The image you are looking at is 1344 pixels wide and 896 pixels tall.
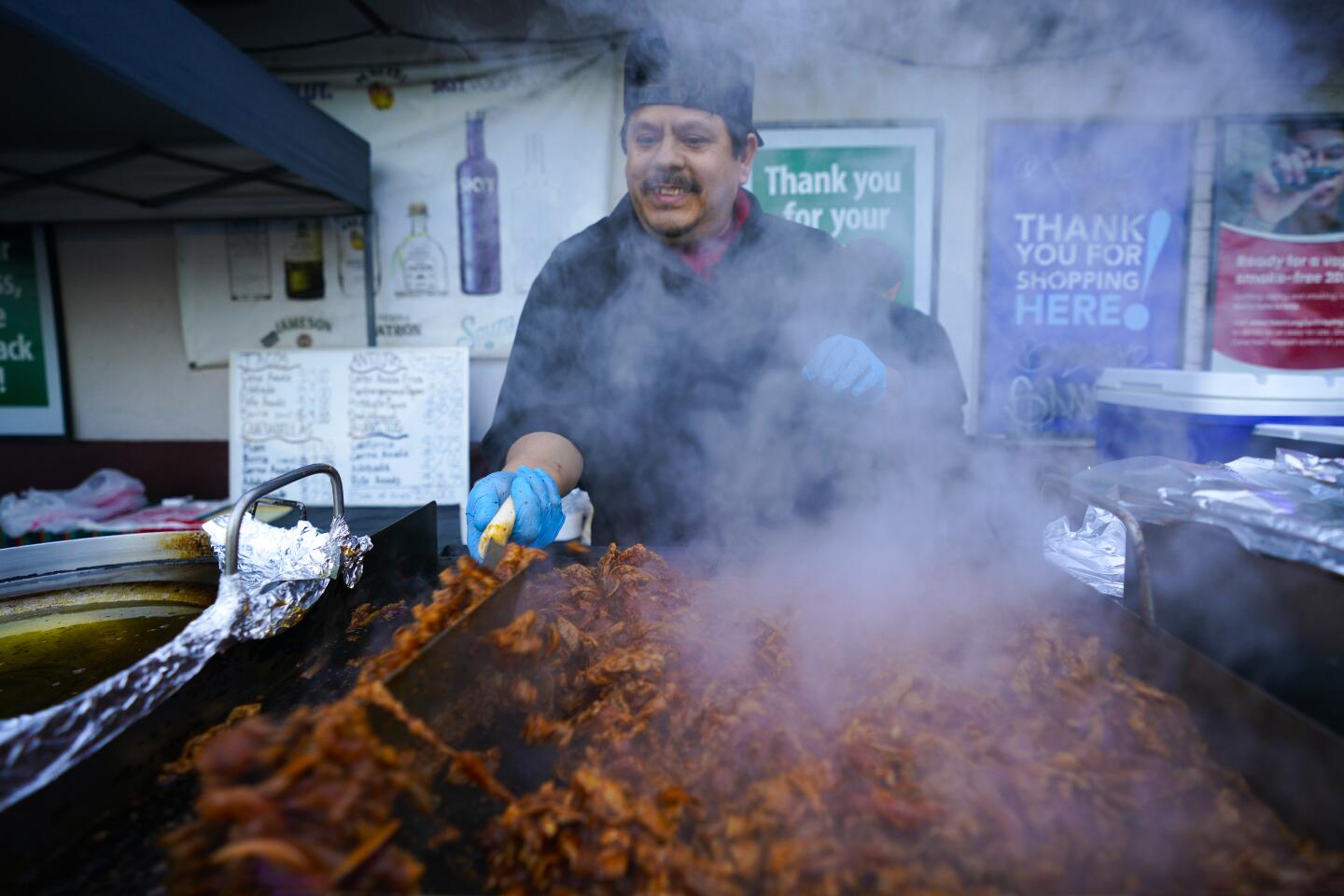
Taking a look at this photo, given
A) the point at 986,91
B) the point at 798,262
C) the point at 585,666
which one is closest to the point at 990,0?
the point at 986,91

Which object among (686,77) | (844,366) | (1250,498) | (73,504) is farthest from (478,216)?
(1250,498)

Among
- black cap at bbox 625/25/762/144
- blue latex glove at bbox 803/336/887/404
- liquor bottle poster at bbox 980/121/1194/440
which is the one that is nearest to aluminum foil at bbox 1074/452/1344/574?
blue latex glove at bbox 803/336/887/404

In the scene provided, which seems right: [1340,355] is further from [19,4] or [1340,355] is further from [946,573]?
[19,4]

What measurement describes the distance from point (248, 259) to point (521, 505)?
4.31 meters

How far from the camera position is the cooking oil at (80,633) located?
1.45 meters

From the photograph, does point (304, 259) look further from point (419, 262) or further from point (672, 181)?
point (672, 181)

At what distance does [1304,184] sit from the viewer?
4398 millimetres

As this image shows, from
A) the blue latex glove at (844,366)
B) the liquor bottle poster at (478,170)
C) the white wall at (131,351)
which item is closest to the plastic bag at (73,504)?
the white wall at (131,351)

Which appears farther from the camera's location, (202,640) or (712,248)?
(712,248)

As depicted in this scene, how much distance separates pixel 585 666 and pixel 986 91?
4788 mm

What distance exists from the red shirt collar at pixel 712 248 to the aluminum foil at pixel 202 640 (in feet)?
6.90

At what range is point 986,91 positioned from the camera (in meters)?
4.45

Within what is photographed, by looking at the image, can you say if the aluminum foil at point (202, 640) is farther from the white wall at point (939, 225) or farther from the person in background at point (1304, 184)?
the person in background at point (1304, 184)

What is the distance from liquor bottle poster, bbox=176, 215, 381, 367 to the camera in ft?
16.0
